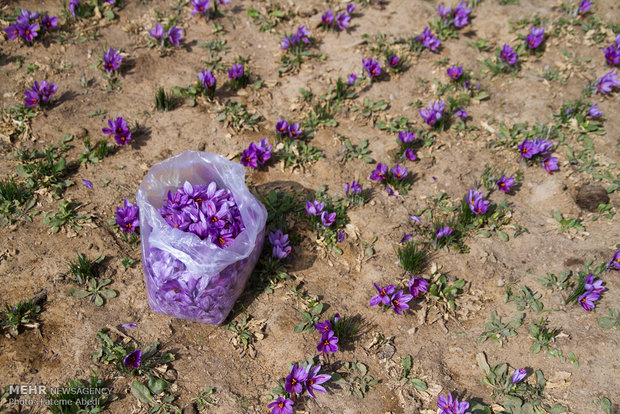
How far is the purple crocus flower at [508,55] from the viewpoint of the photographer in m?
5.99

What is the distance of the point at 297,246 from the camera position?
4543mm

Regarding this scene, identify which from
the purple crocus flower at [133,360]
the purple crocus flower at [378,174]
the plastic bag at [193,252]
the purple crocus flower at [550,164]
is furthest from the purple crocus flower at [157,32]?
the purple crocus flower at [550,164]

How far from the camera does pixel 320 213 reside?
4531 mm

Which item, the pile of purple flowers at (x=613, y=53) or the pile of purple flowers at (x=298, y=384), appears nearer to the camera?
the pile of purple flowers at (x=298, y=384)

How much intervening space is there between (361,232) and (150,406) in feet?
7.59

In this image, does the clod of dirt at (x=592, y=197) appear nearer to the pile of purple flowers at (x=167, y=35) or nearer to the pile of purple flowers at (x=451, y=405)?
the pile of purple flowers at (x=451, y=405)

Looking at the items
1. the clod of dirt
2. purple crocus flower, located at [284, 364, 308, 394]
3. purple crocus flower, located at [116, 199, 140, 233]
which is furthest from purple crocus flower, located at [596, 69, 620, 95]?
purple crocus flower, located at [116, 199, 140, 233]

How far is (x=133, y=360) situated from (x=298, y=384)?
3.96 ft

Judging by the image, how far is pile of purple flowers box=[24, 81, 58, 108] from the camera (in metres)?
5.11

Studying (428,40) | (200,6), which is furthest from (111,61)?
(428,40)

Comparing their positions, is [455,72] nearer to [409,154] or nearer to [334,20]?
[409,154]

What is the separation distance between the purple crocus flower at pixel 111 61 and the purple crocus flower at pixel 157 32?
51 cm

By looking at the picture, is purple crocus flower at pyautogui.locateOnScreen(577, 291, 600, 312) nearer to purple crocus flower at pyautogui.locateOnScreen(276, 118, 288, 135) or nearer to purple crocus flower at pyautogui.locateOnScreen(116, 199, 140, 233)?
purple crocus flower at pyautogui.locateOnScreen(276, 118, 288, 135)

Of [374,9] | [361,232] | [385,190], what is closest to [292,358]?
[361,232]
